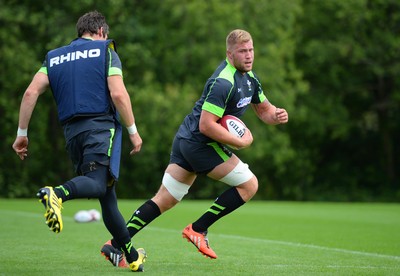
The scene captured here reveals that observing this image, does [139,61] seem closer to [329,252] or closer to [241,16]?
[241,16]

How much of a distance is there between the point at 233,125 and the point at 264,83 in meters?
28.3

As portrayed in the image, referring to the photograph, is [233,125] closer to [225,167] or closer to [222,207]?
[225,167]

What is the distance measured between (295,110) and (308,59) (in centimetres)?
428

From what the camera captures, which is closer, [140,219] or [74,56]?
[74,56]

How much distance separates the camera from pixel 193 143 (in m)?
7.57

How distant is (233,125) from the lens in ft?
24.3

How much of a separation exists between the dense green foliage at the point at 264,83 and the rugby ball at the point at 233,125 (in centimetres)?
2258

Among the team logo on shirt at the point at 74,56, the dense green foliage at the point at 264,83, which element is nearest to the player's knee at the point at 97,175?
the team logo on shirt at the point at 74,56

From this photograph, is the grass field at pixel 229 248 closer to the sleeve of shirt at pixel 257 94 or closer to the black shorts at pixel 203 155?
the black shorts at pixel 203 155

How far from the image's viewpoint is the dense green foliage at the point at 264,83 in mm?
31703

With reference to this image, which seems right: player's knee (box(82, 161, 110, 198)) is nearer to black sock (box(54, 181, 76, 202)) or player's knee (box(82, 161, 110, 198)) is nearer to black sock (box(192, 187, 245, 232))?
black sock (box(54, 181, 76, 202))

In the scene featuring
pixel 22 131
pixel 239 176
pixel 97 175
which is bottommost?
pixel 239 176

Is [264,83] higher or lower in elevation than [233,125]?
lower

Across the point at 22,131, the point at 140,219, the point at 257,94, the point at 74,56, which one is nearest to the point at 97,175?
the point at 22,131
